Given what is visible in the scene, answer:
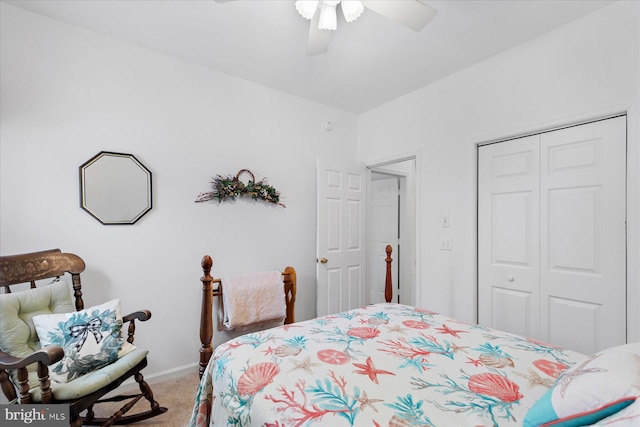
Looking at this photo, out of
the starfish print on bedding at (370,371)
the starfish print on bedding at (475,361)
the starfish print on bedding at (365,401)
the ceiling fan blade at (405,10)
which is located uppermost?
the ceiling fan blade at (405,10)

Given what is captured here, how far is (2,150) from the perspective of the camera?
6.14 feet

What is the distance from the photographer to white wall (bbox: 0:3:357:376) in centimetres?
195

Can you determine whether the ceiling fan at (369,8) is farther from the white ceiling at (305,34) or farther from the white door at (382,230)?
the white door at (382,230)

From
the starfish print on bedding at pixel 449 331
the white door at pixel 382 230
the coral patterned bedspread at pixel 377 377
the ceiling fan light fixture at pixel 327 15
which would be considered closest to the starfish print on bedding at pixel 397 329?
the coral patterned bedspread at pixel 377 377

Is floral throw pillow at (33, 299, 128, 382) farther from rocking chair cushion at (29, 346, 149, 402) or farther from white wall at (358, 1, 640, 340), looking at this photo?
white wall at (358, 1, 640, 340)

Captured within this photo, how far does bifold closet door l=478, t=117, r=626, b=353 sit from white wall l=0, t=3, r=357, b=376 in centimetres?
176

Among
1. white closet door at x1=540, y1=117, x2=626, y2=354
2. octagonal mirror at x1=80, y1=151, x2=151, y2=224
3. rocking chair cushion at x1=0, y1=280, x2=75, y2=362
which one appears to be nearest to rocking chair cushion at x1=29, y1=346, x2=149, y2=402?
rocking chair cushion at x1=0, y1=280, x2=75, y2=362

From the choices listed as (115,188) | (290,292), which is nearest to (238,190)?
(115,188)

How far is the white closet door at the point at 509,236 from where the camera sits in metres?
2.24

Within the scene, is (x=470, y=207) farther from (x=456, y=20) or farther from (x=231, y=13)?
(x=231, y=13)

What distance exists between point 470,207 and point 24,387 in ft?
9.93

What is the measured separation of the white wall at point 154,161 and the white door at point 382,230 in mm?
1583

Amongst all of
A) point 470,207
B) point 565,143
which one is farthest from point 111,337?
point 565,143

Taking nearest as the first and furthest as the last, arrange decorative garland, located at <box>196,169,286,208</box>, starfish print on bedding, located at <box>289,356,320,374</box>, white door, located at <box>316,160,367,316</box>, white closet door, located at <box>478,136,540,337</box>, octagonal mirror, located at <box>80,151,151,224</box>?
starfish print on bedding, located at <box>289,356,320,374</box>
octagonal mirror, located at <box>80,151,151,224</box>
white closet door, located at <box>478,136,540,337</box>
decorative garland, located at <box>196,169,286,208</box>
white door, located at <box>316,160,367,316</box>
